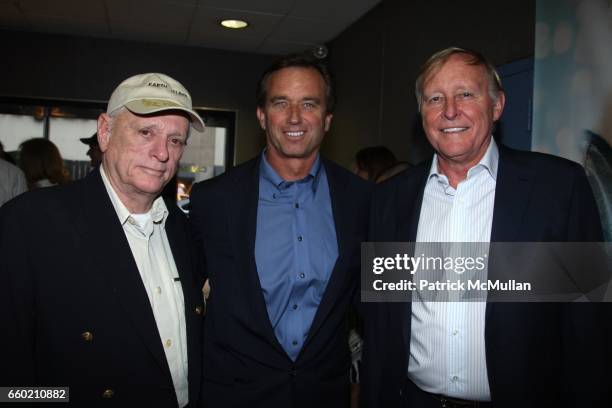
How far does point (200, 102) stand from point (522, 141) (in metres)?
4.66

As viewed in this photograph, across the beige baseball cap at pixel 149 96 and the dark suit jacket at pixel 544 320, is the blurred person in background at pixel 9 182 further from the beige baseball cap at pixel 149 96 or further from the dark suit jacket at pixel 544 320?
the dark suit jacket at pixel 544 320

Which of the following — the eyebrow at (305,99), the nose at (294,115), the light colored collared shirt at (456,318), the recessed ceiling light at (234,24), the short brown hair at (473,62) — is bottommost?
the light colored collared shirt at (456,318)

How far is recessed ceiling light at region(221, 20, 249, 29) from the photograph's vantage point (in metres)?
5.30

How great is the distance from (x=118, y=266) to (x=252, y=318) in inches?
23.5

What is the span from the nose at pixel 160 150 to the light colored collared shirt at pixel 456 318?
1032 mm

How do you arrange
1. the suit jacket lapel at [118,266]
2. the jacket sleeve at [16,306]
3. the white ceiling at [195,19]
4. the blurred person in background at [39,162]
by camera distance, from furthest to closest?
the white ceiling at [195,19] < the blurred person in background at [39,162] < the suit jacket lapel at [118,266] < the jacket sleeve at [16,306]

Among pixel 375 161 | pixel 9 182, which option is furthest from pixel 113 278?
pixel 375 161

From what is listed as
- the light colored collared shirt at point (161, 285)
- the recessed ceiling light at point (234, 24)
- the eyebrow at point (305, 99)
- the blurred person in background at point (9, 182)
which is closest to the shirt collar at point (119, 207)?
the light colored collared shirt at point (161, 285)

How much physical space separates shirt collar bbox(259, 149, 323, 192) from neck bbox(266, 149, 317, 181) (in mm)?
21

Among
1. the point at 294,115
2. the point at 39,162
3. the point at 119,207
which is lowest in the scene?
the point at 119,207

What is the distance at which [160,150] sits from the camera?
1696 mm

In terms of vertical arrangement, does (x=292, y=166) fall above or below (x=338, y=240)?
above

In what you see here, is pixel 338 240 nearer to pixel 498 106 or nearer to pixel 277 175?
pixel 277 175

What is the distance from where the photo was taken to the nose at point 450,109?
1.86 m
